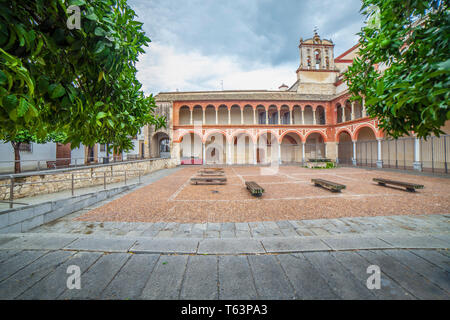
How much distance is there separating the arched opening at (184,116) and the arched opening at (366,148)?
68.1ft

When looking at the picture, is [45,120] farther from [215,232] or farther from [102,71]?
[215,232]

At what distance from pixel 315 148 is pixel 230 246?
1068 inches

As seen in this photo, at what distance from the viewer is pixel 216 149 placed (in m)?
23.9

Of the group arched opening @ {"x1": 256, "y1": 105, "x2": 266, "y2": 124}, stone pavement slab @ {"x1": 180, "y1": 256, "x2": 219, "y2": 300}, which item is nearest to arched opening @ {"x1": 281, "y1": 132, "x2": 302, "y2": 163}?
arched opening @ {"x1": 256, "y1": 105, "x2": 266, "y2": 124}

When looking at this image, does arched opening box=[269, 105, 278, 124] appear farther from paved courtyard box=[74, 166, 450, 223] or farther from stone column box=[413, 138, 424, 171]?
paved courtyard box=[74, 166, 450, 223]

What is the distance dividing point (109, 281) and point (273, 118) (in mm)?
26432

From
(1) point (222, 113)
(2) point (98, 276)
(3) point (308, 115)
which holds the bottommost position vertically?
(2) point (98, 276)

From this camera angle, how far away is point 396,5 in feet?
6.58

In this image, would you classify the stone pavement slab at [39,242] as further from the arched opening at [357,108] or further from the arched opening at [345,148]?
the arched opening at [345,148]

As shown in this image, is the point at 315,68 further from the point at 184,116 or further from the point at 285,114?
the point at 184,116

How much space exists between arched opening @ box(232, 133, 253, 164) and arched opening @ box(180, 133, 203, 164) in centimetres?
469

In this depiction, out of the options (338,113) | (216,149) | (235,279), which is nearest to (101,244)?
(235,279)

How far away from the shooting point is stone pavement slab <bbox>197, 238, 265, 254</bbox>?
241 centimetres
